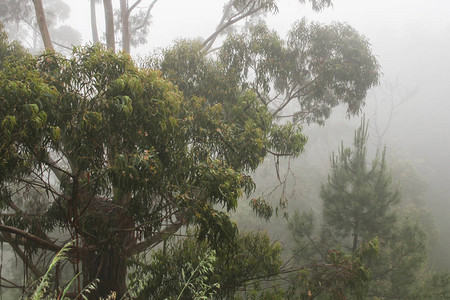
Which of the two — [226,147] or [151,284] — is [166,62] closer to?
[226,147]

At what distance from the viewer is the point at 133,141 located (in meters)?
3.78

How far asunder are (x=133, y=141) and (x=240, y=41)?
4595 mm

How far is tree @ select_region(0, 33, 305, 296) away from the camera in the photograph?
294cm

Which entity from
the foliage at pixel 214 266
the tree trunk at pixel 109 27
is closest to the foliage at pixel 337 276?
the foliage at pixel 214 266

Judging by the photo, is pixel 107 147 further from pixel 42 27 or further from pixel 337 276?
pixel 42 27

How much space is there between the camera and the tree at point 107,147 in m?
2.94

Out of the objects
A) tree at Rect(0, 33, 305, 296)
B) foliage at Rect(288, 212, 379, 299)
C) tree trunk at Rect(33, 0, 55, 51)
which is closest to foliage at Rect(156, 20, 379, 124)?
tree at Rect(0, 33, 305, 296)

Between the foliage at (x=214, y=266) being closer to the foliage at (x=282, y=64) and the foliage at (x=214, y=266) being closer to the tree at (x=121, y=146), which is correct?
the tree at (x=121, y=146)

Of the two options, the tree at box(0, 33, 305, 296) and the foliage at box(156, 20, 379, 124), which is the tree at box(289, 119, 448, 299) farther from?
the tree at box(0, 33, 305, 296)

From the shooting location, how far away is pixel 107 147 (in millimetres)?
3770

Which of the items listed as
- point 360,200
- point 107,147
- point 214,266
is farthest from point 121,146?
point 360,200

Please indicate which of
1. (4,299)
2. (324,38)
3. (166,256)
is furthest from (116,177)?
(4,299)

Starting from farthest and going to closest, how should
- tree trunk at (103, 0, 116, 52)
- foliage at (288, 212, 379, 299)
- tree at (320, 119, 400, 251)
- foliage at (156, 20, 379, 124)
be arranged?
tree at (320, 119, 400, 251), tree trunk at (103, 0, 116, 52), foliage at (156, 20, 379, 124), foliage at (288, 212, 379, 299)

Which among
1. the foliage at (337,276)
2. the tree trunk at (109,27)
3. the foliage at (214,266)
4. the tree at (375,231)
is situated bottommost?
the foliage at (214,266)
